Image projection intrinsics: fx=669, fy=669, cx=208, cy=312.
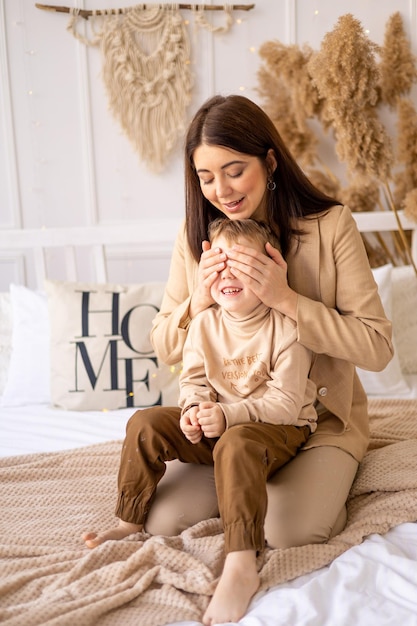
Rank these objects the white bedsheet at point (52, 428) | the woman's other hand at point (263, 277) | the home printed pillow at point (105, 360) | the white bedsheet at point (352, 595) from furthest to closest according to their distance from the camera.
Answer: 1. the home printed pillow at point (105, 360)
2. the white bedsheet at point (52, 428)
3. the woman's other hand at point (263, 277)
4. the white bedsheet at point (352, 595)

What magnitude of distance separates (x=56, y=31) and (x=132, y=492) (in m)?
1.97

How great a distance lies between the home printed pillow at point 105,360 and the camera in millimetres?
2150

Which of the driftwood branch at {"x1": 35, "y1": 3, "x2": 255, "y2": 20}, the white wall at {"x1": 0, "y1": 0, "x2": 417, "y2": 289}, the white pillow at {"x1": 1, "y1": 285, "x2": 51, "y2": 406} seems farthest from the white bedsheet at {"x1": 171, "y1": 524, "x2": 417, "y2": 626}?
the driftwood branch at {"x1": 35, "y1": 3, "x2": 255, "y2": 20}

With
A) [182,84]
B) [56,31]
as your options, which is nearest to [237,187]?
[182,84]

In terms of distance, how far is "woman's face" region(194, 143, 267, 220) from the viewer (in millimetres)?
1519

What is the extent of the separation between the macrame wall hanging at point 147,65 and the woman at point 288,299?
1.10m

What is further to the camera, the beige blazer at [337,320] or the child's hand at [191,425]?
the beige blazer at [337,320]

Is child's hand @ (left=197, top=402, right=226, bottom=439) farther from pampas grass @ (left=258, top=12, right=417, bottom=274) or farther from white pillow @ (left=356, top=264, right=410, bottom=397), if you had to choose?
pampas grass @ (left=258, top=12, right=417, bottom=274)

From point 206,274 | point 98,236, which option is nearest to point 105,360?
point 98,236

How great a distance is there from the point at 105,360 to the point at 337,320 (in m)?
0.90

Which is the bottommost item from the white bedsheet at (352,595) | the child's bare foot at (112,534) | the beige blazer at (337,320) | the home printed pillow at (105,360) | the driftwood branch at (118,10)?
the child's bare foot at (112,534)

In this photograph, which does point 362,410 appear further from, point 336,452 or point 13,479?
point 13,479

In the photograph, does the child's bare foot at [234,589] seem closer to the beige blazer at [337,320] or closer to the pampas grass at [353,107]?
the beige blazer at [337,320]

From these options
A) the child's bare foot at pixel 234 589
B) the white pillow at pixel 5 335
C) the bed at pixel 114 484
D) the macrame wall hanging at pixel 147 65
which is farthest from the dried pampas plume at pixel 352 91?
the child's bare foot at pixel 234 589
